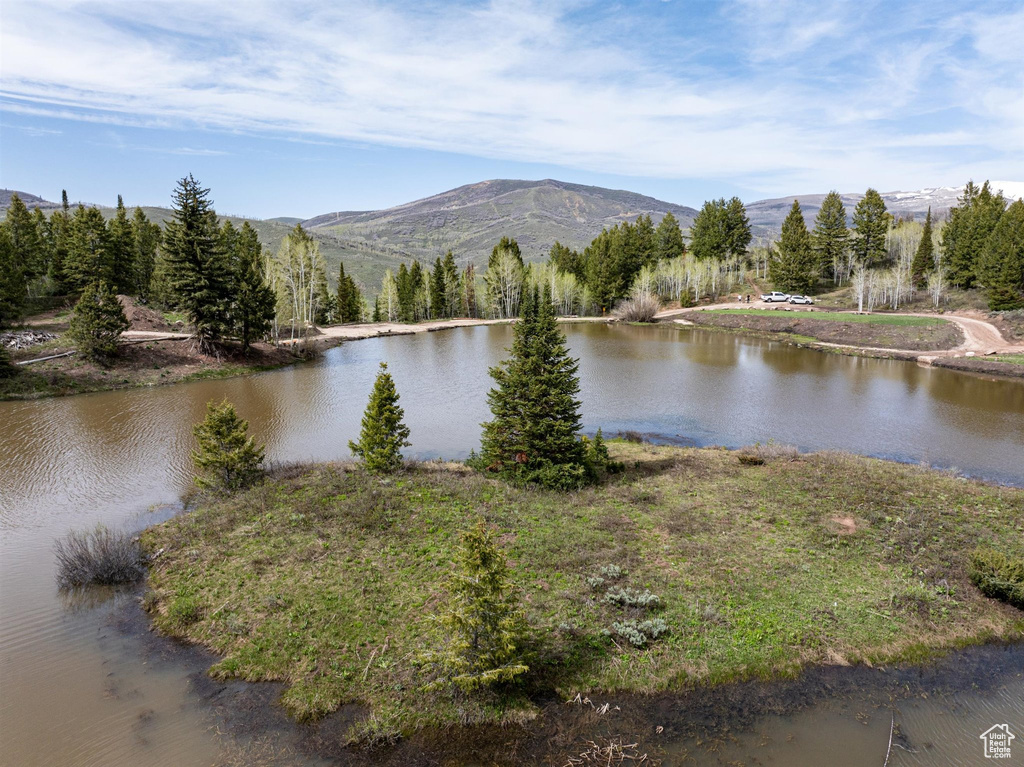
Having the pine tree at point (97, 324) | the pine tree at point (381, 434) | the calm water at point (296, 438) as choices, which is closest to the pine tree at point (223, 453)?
the calm water at point (296, 438)

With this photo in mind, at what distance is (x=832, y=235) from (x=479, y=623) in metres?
92.3

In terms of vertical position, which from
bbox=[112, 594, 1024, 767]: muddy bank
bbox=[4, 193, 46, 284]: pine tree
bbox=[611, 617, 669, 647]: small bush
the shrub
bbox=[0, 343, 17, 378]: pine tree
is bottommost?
bbox=[112, 594, 1024, 767]: muddy bank

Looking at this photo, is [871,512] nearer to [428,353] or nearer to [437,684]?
[437,684]

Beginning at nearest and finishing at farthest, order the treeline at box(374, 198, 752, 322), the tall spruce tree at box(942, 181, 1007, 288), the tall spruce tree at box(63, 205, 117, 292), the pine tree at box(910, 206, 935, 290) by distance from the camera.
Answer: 1. the tall spruce tree at box(63, 205, 117, 292)
2. the tall spruce tree at box(942, 181, 1007, 288)
3. the pine tree at box(910, 206, 935, 290)
4. the treeline at box(374, 198, 752, 322)

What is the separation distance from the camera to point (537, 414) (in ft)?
66.9

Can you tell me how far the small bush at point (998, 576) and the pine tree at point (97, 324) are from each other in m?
48.6

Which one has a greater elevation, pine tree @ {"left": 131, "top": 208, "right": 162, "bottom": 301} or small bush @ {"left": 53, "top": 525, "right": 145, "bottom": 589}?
pine tree @ {"left": 131, "top": 208, "right": 162, "bottom": 301}

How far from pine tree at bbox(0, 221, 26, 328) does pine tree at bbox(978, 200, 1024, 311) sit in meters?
92.1

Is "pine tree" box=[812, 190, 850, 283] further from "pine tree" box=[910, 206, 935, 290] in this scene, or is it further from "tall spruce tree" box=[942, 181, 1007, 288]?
"tall spruce tree" box=[942, 181, 1007, 288]

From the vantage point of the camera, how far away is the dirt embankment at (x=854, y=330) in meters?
52.7

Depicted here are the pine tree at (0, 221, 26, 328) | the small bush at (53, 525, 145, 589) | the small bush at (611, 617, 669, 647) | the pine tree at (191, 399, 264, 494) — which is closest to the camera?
the small bush at (611, 617, 669, 647)

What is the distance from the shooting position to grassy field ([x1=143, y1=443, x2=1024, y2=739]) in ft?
36.0

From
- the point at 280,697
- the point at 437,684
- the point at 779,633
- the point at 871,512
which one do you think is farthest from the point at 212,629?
the point at 871,512

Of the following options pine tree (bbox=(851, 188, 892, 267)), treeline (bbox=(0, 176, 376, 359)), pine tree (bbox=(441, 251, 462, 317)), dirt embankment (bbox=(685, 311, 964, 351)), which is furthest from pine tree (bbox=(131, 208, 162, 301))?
pine tree (bbox=(851, 188, 892, 267))
